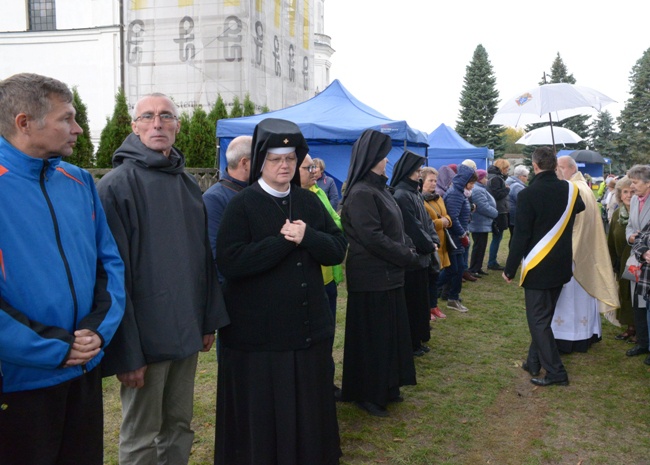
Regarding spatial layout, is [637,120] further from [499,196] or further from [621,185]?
[621,185]

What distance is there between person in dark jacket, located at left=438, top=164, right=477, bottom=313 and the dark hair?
A: 299 centimetres

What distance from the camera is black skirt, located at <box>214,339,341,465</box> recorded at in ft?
10.4

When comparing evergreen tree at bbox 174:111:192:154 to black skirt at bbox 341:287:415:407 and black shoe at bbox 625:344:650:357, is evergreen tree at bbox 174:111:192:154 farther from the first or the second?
black shoe at bbox 625:344:650:357

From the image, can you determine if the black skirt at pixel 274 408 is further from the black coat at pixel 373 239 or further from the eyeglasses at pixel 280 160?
the black coat at pixel 373 239

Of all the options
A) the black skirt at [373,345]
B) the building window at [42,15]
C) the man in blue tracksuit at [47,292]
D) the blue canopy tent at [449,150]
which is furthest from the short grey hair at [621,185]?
the building window at [42,15]

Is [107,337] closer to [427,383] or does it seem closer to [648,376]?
[427,383]

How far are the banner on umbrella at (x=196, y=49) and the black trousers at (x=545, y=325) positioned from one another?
1783 cm

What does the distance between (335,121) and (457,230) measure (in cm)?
402

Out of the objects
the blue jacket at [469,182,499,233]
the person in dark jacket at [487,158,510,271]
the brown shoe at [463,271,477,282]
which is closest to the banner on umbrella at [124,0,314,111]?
the person in dark jacket at [487,158,510,271]

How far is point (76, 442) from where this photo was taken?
7.95ft

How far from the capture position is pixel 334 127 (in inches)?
422

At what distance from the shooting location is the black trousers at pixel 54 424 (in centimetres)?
220

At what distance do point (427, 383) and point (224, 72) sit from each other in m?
18.4

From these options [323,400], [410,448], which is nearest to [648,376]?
[410,448]
